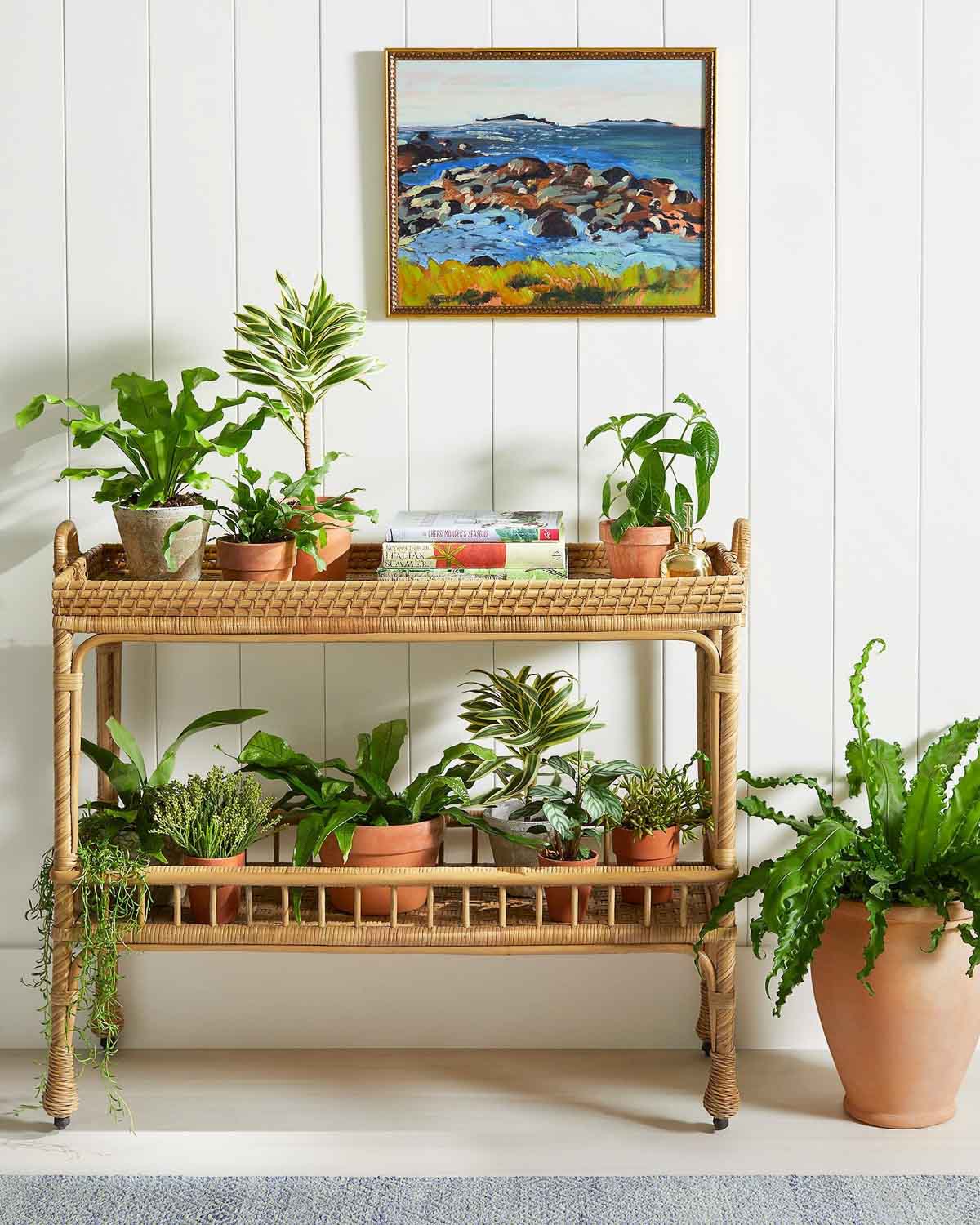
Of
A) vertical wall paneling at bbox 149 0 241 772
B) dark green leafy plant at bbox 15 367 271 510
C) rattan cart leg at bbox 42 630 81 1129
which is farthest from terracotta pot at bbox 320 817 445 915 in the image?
dark green leafy plant at bbox 15 367 271 510

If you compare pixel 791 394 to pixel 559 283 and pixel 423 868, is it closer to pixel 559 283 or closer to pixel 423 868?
pixel 559 283

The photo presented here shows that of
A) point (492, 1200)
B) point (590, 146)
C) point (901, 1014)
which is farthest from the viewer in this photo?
point (590, 146)

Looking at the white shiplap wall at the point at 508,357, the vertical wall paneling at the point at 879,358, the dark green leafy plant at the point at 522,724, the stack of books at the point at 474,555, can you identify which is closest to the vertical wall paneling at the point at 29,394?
the white shiplap wall at the point at 508,357

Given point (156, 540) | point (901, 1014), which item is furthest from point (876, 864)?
point (156, 540)

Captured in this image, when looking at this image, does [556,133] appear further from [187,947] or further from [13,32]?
[187,947]

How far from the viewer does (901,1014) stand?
1.90 metres

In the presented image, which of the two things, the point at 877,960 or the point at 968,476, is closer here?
the point at 877,960

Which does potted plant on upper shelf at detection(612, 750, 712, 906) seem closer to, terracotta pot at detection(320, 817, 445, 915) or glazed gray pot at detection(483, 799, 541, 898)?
glazed gray pot at detection(483, 799, 541, 898)

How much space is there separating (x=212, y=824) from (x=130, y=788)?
18 centimetres

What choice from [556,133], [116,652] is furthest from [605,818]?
[556,133]

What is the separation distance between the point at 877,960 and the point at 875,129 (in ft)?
4.82

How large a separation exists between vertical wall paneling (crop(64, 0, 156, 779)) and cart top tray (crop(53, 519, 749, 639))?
0.42 metres

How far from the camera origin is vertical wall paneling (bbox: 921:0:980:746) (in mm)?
2150

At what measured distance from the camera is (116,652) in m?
2.20
